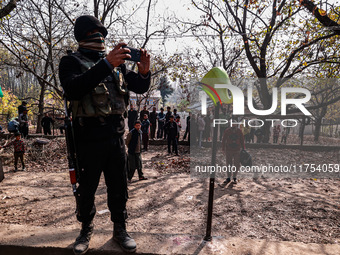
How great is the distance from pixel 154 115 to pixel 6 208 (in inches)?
418

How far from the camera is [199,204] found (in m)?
4.84

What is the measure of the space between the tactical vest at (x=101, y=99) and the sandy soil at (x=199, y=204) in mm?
2334

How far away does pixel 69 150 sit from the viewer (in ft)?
7.38

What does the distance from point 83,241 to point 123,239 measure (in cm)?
38

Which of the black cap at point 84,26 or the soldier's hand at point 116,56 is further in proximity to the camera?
the black cap at point 84,26

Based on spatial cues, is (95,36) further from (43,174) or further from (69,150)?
(43,174)

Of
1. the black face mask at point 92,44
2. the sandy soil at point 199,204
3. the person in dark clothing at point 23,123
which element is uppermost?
the black face mask at point 92,44

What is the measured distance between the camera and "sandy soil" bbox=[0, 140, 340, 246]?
3.70 m

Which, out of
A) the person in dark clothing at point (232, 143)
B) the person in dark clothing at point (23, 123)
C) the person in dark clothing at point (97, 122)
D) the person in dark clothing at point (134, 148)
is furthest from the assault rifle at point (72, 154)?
the person in dark clothing at point (23, 123)

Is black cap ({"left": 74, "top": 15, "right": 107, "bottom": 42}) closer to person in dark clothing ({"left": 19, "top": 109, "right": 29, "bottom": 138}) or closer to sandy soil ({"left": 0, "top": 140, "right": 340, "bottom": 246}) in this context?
sandy soil ({"left": 0, "top": 140, "right": 340, "bottom": 246})

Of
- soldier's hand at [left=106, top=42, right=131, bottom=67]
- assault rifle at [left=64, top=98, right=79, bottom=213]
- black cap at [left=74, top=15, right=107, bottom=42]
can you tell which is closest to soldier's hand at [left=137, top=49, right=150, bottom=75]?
soldier's hand at [left=106, top=42, right=131, bottom=67]

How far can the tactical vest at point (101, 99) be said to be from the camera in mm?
2027

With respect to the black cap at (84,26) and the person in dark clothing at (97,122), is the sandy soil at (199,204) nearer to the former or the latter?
the person in dark clothing at (97,122)

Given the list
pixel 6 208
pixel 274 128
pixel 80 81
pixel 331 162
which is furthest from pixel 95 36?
pixel 331 162
